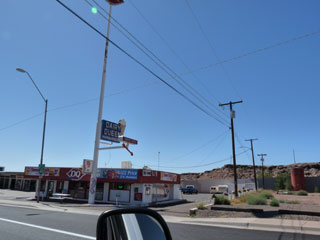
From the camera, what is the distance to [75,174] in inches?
1155

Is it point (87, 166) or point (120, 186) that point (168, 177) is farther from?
point (87, 166)

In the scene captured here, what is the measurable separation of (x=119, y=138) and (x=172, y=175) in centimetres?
986

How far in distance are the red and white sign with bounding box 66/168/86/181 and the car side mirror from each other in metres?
28.5

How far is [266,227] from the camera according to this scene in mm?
11562

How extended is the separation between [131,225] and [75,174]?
2963 cm

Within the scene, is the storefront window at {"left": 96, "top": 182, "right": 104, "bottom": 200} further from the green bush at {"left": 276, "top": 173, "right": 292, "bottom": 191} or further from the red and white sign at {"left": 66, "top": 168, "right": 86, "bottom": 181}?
the green bush at {"left": 276, "top": 173, "right": 292, "bottom": 191}

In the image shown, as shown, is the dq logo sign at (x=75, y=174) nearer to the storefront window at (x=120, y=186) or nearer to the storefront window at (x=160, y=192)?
the storefront window at (x=120, y=186)

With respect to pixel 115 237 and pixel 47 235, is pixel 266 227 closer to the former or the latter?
pixel 47 235

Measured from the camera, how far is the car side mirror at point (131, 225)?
2.00 meters

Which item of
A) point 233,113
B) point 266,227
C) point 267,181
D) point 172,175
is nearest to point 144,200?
point 172,175

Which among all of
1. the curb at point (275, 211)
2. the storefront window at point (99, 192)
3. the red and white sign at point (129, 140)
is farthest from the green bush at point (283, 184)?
the curb at point (275, 211)

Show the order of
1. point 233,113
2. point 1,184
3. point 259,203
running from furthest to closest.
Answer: point 1,184 → point 233,113 → point 259,203

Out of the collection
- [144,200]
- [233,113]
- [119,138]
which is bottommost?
[144,200]

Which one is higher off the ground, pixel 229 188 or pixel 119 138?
pixel 119 138
